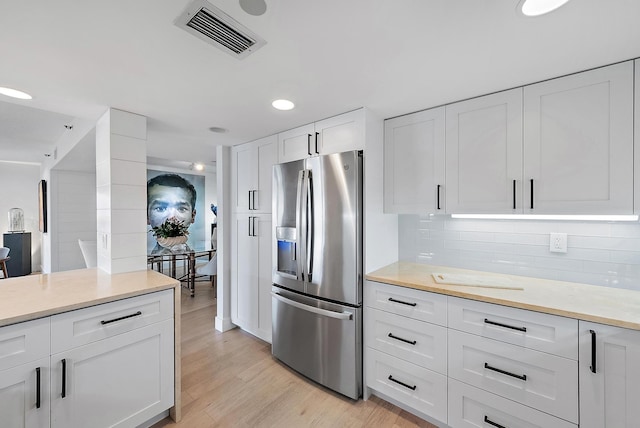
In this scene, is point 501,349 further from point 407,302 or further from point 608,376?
point 407,302

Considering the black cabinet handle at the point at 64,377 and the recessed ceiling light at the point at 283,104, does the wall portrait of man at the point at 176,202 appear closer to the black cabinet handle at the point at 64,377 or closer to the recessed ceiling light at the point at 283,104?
the black cabinet handle at the point at 64,377

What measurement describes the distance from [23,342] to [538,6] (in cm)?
265

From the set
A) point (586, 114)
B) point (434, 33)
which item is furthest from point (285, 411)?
point (586, 114)

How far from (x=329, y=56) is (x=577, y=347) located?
189 centimetres

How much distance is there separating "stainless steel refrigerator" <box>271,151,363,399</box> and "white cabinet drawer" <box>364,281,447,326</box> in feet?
0.34

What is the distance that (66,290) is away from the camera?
1572 millimetres

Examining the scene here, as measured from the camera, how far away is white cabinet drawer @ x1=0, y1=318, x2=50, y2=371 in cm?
117

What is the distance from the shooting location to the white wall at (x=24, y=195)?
209 inches

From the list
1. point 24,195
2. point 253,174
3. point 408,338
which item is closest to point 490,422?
point 408,338

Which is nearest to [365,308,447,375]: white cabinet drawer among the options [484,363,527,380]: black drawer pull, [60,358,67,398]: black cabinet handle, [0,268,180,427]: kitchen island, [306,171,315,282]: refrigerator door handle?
[484,363,527,380]: black drawer pull

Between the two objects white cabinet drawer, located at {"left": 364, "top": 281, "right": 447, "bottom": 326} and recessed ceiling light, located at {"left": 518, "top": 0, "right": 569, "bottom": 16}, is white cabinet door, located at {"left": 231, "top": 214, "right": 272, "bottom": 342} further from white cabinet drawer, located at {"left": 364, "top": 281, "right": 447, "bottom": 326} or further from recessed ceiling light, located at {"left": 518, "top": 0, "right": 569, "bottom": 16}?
recessed ceiling light, located at {"left": 518, "top": 0, "right": 569, "bottom": 16}

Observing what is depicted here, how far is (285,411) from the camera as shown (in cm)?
185

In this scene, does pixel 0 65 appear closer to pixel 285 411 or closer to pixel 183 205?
pixel 285 411

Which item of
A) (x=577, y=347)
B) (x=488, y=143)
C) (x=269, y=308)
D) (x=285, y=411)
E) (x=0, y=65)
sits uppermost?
(x=0, y=65)
